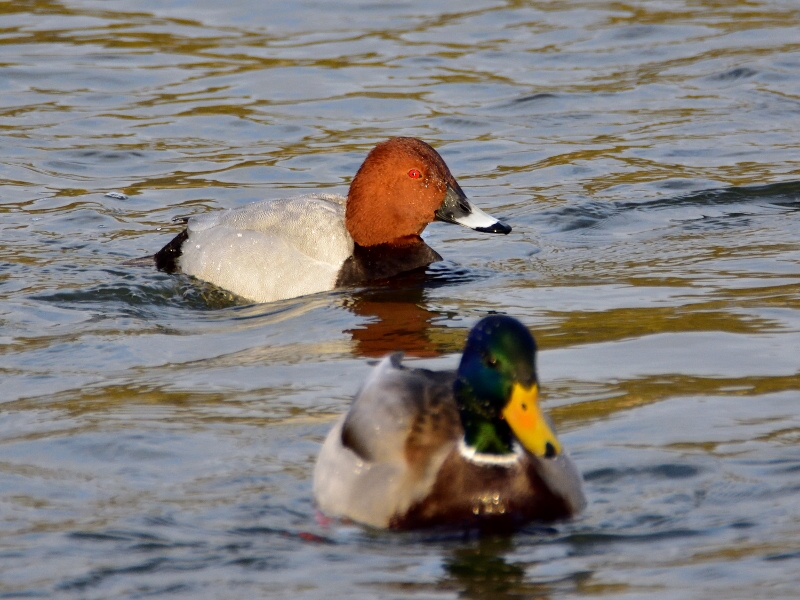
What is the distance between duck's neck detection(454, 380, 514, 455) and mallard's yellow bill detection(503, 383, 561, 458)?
0.32ft

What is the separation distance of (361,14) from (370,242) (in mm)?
9123

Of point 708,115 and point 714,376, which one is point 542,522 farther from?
point 708,115

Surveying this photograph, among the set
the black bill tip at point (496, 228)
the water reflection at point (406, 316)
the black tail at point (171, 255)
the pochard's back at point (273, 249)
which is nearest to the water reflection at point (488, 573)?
the water reflection at point (406, 316)

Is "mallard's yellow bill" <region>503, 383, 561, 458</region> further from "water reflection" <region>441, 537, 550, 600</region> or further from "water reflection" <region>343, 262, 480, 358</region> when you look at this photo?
"water reflection" <region>343, 262, 480, 358</region>

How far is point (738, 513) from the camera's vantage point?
16.9 ft

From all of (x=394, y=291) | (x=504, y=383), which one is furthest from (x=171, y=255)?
(x=504, y=383)

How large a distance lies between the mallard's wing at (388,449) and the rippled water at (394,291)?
155 mm

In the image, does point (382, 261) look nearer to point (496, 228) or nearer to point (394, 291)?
point (394, 291)

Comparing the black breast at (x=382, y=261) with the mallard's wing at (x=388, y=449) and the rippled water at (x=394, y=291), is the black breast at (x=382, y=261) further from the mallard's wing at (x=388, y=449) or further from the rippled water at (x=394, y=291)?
the mallard's wing at (x=388, y=449)

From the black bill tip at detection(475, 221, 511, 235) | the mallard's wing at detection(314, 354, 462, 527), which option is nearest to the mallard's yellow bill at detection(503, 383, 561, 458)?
the mallard's wing at detection(314, 354, 462, 527)

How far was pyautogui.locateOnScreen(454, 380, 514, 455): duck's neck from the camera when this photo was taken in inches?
201

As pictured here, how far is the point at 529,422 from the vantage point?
499 centimetres

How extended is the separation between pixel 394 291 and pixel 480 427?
378 centimetres

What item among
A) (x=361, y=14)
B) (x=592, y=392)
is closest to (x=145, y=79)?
(x=361, y=14)
